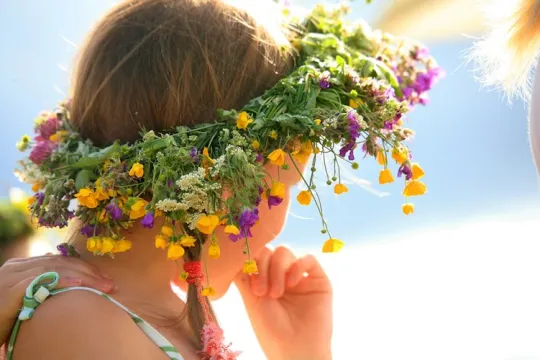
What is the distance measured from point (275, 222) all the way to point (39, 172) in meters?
0.65

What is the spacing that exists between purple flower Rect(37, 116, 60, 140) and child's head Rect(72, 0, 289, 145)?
0.14 m

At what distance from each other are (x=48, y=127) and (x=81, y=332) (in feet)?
2.39

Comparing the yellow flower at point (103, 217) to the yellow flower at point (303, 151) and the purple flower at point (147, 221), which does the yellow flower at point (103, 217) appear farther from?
the yellow flower at point (303, 151)

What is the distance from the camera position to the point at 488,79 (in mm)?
1898

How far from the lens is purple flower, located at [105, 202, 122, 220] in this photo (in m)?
1.72

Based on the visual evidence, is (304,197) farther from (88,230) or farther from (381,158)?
(88,230)

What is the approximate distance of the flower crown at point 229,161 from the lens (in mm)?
1645

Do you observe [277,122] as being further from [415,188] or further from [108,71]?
[108,71]

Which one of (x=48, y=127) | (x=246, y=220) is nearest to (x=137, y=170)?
(x=246, y=220)

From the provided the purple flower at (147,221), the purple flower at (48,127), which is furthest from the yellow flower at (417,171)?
the purple flower at (48,127)

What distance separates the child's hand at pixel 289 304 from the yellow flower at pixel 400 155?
2.85ft

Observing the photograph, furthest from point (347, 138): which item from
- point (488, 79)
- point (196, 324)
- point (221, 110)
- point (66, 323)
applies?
point (66, 323)

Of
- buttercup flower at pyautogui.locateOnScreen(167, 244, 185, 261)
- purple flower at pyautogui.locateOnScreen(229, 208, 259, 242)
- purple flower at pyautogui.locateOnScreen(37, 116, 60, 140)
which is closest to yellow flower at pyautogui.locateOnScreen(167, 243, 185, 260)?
buttercup flower at pyautogui.locateOnScreen(167, 244, 185, 261)

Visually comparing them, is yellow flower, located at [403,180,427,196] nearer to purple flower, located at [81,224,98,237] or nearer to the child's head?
the child's head
